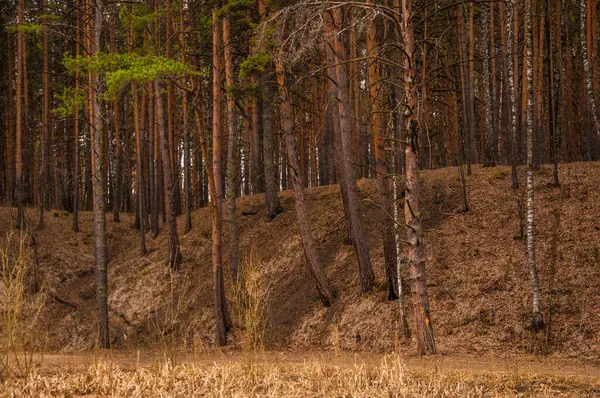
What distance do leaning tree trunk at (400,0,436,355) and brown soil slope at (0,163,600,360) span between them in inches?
32.7

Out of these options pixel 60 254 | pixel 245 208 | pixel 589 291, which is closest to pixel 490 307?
pixel 589 291

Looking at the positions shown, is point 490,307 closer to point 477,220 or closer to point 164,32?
point 477,220

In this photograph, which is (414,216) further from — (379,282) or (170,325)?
(170,325)

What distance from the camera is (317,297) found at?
59.1 feet

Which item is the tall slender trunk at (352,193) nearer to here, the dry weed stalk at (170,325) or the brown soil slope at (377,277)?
the brown soil slope at (377,277)

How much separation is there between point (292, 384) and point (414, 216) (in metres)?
3.74

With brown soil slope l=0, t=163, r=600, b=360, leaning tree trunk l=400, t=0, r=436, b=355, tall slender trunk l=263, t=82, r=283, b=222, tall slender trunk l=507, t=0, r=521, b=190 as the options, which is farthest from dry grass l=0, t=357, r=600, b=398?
tall slender trunk l=263, t=82, r=283, b=222

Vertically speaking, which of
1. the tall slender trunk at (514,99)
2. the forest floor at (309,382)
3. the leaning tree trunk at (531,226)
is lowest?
the forest floor at (309,382)

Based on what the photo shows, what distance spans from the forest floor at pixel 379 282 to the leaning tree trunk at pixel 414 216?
1.85ft

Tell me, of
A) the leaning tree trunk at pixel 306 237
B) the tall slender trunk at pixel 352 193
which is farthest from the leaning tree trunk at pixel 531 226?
the leaning tree trunk at pixel 306 237

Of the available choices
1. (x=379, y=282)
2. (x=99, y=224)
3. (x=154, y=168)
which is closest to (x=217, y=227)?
(x=99, y=224)

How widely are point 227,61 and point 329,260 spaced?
6.75 metres

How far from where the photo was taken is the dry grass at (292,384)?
8188 millimetres

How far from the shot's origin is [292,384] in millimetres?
8750
